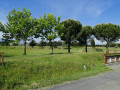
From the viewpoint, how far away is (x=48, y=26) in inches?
796

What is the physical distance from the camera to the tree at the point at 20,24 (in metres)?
17.4

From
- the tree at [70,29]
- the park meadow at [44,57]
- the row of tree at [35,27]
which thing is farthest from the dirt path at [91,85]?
the tree at [70,29]

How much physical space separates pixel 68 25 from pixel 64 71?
1685 centimetres

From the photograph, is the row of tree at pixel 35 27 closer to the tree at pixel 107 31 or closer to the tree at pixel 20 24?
the tree at pixel 20 24

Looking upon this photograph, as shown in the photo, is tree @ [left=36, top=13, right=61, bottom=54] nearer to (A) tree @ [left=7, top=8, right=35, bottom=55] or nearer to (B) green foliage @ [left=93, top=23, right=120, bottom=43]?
(A) tree @ [left=7, top=8, right=35, bottom=55]

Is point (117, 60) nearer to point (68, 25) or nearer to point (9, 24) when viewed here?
point (68, 25)

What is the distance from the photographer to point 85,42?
30484 millimetres

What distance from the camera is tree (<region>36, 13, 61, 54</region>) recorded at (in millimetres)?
19780

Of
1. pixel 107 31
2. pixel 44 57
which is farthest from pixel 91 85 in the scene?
pixel 107 31

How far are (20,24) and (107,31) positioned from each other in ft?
90.7

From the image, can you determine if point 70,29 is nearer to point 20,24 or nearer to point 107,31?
point 20,24

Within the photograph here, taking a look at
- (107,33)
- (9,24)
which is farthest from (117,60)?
(9,24)

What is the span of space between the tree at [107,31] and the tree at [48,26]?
18.7 meters

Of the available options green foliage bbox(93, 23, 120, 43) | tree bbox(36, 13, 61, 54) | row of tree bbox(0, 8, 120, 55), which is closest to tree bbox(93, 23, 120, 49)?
green foliage bbox(93, 23, 120, 43)
